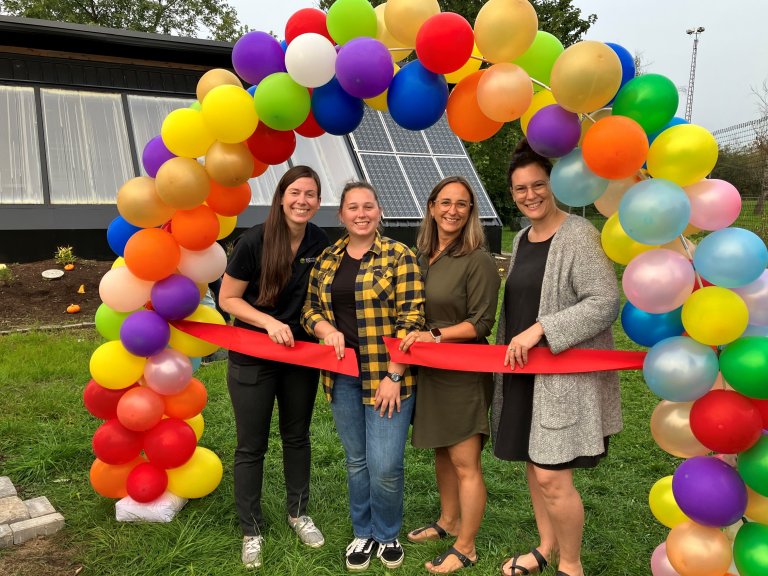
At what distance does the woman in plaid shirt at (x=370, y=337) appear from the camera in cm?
308

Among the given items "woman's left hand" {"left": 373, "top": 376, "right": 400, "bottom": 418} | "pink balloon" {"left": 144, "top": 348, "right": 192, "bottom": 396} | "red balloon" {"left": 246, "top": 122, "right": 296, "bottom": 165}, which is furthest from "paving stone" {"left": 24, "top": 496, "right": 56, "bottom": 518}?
"red balloon" {"left": 246, "top": 122, "right": 296, "bottom": 165}

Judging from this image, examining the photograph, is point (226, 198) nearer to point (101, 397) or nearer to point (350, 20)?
point (350, 20)

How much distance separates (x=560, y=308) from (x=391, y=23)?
5.08 feet

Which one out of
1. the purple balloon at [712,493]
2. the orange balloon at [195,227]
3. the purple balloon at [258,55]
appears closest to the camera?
the purple balloon at [712,493]

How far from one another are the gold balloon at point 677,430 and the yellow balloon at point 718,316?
1.12ft

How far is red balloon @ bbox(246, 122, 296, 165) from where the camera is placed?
3.35 meters

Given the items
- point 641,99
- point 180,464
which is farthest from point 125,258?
point 641,99

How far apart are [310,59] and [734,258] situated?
201 cm

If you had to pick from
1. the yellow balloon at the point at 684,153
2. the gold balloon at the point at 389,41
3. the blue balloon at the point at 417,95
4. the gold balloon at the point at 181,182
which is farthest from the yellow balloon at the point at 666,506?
the gold balloon at the point at 181,182

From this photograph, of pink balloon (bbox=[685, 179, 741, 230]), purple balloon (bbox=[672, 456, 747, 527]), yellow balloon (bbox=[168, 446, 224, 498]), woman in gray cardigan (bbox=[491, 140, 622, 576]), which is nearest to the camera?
purple balloon (bbox=[672, 456, 747, 527])

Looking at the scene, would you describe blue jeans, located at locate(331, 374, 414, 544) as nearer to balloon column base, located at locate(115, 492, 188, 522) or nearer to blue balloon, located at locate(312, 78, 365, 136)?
balloon column base, located at locate(115, 492, 188, 522)

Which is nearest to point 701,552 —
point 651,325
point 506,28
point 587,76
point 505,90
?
point 651,325

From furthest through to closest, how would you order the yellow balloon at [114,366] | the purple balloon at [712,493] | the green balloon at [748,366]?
the yellow balloon at [114,366]
the purple balloon at [712,493]
the green balloon at [748,366]

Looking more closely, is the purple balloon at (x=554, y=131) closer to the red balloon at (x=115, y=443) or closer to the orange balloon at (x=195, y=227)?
the orange balloon at (x=195, y=227)
